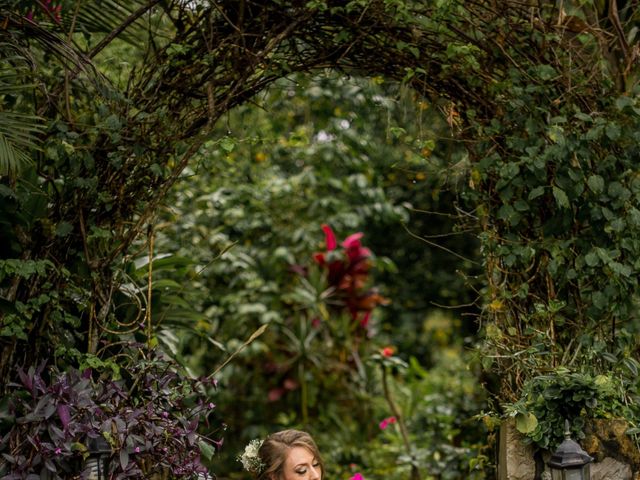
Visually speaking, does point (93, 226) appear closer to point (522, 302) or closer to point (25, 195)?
point (25, 195)

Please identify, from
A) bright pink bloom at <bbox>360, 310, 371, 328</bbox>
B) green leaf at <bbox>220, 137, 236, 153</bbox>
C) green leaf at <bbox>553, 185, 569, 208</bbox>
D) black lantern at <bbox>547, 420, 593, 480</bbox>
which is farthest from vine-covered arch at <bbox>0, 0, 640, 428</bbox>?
bright pink bloom at <bbox>360, 310, 371, 328</bbox>

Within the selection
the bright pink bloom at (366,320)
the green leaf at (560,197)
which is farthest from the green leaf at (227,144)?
the bright pink bloom at (366,320)

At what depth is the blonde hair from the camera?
3.49m

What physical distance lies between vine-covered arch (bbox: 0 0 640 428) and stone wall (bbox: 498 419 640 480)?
0.82ft

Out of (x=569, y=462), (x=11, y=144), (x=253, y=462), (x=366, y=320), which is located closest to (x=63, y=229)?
(x=11, y=144)

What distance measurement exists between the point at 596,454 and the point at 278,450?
1.34m

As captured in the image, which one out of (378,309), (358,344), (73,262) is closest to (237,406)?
(358,344)

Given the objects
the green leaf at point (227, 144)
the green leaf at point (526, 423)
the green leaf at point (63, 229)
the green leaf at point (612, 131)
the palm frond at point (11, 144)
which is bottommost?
the green leaf at point (526, 423)

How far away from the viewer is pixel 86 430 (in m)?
2.93

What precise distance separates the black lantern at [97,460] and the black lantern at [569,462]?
1.66m

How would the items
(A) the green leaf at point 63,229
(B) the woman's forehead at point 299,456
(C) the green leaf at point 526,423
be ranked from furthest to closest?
1. (B) the woman's forehead at point 299,456
2. (A) the green leaf at point 63,229
3. (C) the green leaf at point 526,423

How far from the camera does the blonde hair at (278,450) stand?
11.5ft

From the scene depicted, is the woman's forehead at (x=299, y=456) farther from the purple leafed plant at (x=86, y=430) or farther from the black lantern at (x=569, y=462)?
the black lantern at (x=569, y=462)

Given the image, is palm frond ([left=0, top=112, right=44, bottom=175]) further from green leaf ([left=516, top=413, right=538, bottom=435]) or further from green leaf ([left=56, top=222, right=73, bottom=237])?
green leaf ([left=516, top=413, right=538, bottom=435])
